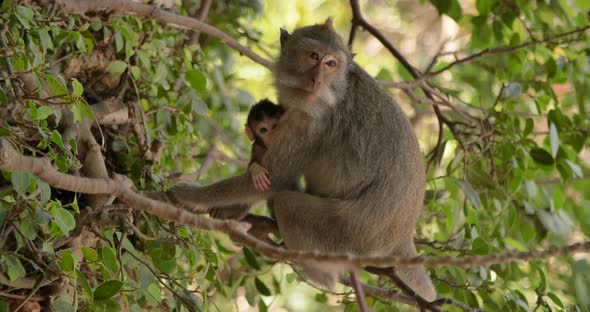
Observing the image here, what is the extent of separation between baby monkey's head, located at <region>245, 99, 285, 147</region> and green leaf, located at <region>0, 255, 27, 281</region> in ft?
6.75

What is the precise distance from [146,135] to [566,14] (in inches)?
131

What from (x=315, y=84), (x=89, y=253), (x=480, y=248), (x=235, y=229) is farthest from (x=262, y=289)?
(x=235, y=229)

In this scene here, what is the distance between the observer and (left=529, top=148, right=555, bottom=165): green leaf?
445cm

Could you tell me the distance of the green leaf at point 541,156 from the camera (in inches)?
175

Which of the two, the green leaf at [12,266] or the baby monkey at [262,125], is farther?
the baby monkey at [262,125]

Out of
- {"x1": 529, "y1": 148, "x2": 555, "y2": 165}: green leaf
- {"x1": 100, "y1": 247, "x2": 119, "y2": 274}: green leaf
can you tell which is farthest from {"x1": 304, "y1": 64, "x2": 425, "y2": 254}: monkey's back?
{"x1": 100, "y1": 247, "x2": 119, "y2": 274}: green leaf

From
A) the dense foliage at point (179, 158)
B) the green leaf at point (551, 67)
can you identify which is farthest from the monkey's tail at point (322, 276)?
the green leaf at point (551, 67)

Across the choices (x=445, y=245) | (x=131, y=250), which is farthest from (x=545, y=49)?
(x=131, y=250)

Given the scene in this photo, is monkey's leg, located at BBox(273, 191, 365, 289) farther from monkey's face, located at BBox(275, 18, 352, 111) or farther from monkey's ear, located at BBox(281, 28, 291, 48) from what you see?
monkey's ear, located at BBox(281, 28, 291, 48)

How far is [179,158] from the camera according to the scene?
4551 mm

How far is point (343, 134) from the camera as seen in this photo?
14.1ft

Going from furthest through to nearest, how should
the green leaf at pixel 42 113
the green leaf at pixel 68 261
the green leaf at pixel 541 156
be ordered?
the green leaf at pixel 541 156 → the green leaf at pixel 68 261 → the green leaf at pixel 42 113

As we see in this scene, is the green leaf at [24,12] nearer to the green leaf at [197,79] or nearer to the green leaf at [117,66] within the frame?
the green leaf at [117,66]

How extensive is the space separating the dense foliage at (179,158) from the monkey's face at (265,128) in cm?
43
